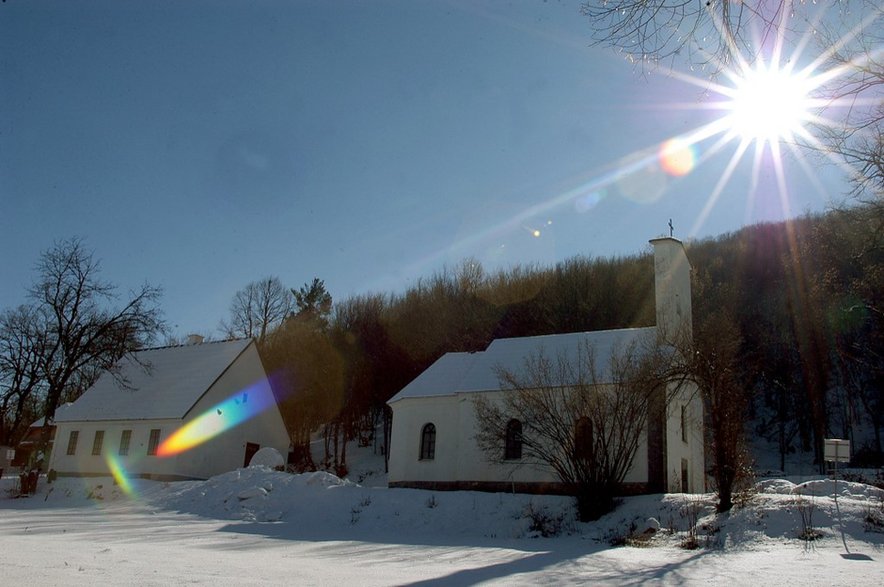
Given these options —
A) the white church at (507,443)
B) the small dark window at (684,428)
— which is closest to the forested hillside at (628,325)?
the white church at (507,443)

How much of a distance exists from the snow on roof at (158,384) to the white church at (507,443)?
1133cm

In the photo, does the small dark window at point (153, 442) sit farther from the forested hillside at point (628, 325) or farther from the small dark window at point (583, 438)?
the small dark window at point (583, 438)

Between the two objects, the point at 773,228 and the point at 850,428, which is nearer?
the point at 850,428

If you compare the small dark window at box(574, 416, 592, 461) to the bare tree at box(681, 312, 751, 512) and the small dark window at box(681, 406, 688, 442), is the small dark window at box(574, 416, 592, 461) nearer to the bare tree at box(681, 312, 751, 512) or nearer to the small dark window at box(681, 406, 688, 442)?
the bare tree at box(681, 312, 751, 512)

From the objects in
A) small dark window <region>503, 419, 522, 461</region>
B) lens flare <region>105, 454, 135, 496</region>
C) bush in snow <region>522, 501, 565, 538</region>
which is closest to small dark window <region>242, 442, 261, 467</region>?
lens flare <region>105, 454, 135, 496</region>

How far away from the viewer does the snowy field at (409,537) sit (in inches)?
386

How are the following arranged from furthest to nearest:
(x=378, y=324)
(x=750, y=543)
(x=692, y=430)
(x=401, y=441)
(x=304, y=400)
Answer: (x=378, y=324) → (x=304, y=400) → (x=401, y=441) → (x=692, y=430) → (x=750, y=543)

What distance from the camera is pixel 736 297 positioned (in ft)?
161

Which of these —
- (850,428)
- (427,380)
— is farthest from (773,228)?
(427,380)

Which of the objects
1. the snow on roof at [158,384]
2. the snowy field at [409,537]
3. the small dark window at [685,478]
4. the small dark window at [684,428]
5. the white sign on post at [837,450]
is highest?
the snow on roof at [158,384]

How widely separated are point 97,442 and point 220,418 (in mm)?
6642

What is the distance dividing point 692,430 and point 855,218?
12785 mm

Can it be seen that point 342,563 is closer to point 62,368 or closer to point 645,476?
point 645,476

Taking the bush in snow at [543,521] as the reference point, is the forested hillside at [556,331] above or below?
above
